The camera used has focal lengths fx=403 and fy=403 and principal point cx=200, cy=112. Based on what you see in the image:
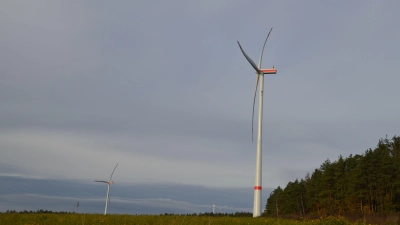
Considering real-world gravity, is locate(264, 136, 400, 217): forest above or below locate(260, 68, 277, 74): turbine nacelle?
below

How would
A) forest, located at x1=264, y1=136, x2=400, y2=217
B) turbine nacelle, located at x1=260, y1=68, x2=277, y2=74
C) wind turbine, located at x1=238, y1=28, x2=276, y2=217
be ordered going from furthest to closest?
1. forest, located at x1=264, y1=136, x2=400, y2=217
2. turbine nacelle, located at x1=260, y1=68, x2=277, y2=74
3. wind turbine, located at x1=238, y1=28, x2=276, y2=217

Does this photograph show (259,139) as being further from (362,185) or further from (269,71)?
(362,185)

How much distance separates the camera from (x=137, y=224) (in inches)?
852

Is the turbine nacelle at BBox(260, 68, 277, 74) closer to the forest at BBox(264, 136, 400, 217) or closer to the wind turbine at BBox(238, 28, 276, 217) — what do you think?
the wind turbine at BBox(238, 28, 276, 217)

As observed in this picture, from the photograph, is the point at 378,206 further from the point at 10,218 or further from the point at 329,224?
the point at 10,218

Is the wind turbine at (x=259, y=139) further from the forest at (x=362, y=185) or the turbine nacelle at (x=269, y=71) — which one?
the forest at (x=362, y=185)

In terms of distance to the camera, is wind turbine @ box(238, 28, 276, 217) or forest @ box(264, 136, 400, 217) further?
forest @ box(264, 136, 400, 217)

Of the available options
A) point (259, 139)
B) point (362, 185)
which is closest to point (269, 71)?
point (259, 139)

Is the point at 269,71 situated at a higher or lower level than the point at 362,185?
higher

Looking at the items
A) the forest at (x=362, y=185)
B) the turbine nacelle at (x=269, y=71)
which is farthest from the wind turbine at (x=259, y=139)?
the forest at (x=362, y=185)

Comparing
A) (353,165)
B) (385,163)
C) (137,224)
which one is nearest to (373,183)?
(385,163)

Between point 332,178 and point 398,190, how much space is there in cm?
2137

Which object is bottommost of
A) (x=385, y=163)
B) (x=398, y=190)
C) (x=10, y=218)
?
(x=10, y=218)

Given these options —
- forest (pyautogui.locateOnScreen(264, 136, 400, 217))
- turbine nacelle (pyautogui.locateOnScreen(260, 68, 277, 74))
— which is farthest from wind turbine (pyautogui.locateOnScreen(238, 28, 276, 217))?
forest (pyautogui.locateOnScreen(264, 136, 400, 217))
